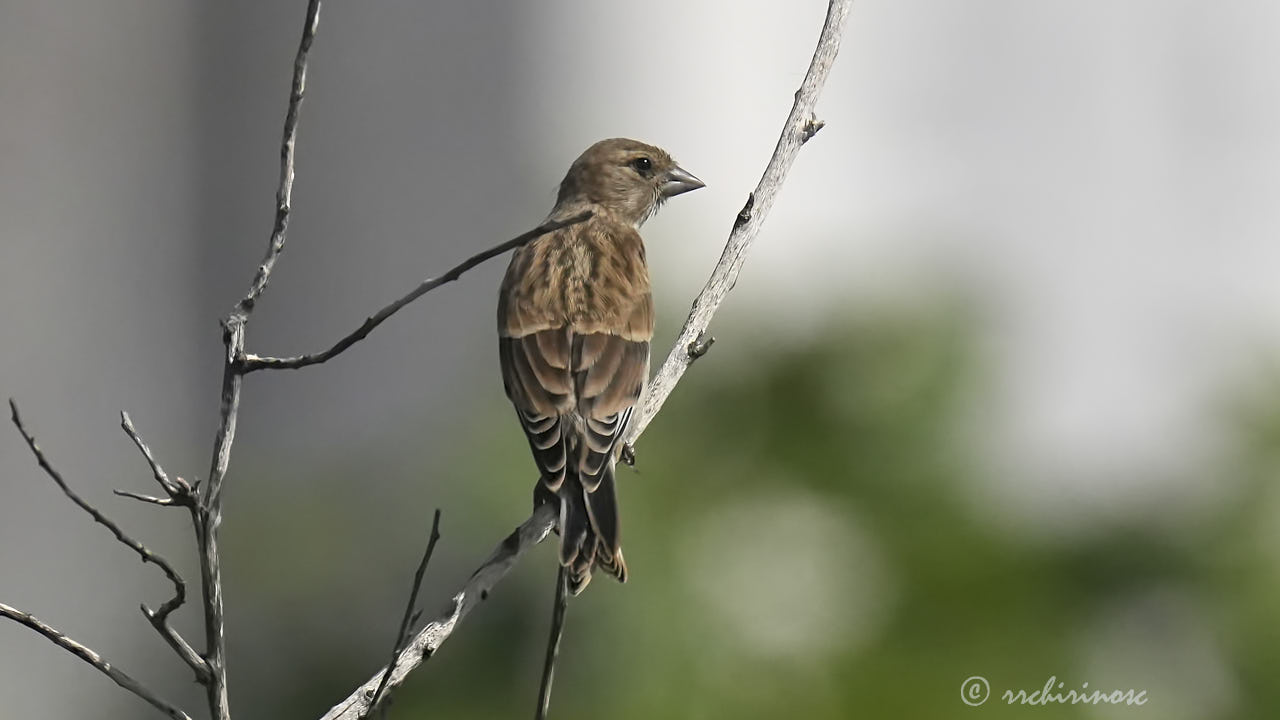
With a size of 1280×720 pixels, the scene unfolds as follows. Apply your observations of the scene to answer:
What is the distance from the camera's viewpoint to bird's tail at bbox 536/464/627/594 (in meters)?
2.43

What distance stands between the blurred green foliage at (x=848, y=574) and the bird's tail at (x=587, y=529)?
5.20 feet

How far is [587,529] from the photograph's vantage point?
8.43 feet

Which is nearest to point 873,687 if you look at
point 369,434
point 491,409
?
point 491,409

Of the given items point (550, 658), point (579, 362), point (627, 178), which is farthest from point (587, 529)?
point (627, 178)

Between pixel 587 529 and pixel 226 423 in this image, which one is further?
pixel 587 529

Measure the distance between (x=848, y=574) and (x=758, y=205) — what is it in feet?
7.60

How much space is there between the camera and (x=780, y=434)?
4.98 metres

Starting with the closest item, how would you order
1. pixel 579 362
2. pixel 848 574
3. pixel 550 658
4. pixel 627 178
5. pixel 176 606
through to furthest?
pixel 550 658, pixel 176 606, pixel 579 362, pixel 627 178, pixel 848 574

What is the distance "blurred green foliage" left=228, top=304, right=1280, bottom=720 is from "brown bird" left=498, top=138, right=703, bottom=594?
1250 millimetres

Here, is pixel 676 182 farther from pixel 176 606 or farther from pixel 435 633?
pixel 176 606

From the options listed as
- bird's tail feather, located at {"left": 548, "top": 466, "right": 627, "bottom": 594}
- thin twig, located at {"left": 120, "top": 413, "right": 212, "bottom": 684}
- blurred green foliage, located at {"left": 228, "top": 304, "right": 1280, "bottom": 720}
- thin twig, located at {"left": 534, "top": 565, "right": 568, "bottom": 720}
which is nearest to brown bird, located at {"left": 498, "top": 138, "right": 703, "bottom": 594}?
bird's tail feather, located at {"left": 548, "top": 466, "right": 627, "bottom": 594}

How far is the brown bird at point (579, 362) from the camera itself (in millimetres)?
2631

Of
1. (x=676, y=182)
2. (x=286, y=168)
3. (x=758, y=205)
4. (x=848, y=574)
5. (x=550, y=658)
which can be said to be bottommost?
(x=550, y=658)

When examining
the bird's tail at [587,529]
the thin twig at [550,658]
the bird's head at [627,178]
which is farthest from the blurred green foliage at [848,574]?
the thin twig at [550,658]
